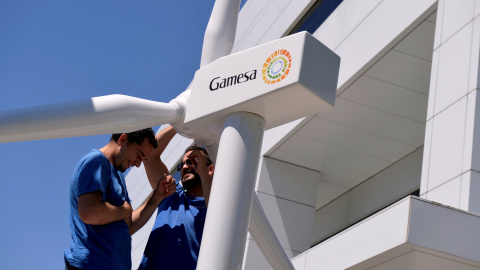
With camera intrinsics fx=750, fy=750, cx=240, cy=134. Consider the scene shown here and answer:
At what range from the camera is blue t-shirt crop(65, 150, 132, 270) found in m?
3.37

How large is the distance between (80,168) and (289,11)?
1117cm

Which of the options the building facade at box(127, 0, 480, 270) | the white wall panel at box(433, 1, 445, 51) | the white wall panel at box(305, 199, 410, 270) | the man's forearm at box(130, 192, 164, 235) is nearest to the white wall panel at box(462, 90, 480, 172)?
the building facade at box(127, 0, 480, 270)

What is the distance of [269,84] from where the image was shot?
2191mm

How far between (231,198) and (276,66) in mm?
407

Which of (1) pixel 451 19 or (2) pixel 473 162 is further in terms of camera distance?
(1) pixel 451 19

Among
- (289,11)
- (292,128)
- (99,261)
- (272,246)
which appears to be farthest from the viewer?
(289,11)

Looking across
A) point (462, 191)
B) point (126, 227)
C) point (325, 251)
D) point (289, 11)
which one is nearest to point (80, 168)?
point (126, 227)

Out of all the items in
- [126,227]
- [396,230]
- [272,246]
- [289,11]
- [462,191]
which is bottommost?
[272,246]

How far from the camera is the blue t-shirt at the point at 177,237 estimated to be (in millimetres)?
3691

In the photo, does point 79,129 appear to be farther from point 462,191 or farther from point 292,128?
point 292,128

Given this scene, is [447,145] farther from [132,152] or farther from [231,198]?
[231,198]

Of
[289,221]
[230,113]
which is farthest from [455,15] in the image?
[230,113]

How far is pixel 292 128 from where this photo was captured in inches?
488

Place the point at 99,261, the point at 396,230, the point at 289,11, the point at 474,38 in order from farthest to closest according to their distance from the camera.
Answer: the point at 289,11 < the point at 474,38 < the point at 396,230 < the point at 99,261
